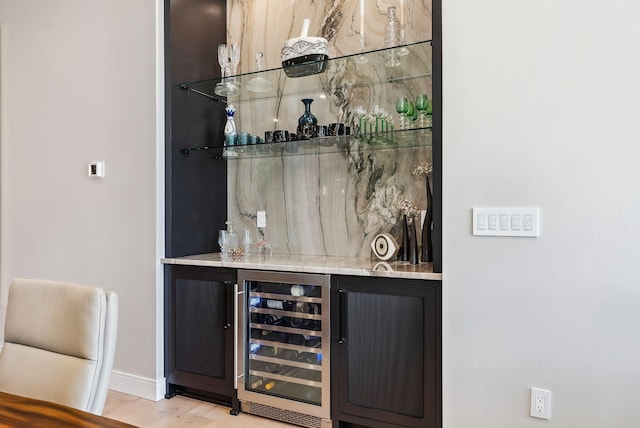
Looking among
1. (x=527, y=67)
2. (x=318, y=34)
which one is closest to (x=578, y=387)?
(x=527, y=67)

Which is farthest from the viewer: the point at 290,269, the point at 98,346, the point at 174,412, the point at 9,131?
the point at 9,131

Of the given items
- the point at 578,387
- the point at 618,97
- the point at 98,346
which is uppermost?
the point at 618,97

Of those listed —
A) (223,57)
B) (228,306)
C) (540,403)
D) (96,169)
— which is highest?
(223,57)

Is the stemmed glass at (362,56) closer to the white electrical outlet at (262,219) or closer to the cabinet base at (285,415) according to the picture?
the white electrical outlet at (262,219)

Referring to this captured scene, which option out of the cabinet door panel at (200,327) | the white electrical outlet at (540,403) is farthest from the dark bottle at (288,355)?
the white electrical outlet at (540,403)

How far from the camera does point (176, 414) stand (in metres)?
2.53

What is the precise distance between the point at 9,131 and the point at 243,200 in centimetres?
192

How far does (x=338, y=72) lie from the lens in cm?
285

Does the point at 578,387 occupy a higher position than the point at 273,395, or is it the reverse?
the point at 578,387

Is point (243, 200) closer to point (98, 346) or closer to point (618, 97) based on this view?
point (98, 346)

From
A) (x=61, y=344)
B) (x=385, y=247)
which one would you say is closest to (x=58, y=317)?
(x=61, y=344)

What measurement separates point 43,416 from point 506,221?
1744mm

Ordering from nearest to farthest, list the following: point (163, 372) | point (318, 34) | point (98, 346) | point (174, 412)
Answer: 1. point (98, 346)
2. point (174, 412)
3. point (163, 372)
4. point (318, 34)

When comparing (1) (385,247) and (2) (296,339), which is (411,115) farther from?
(2) (296,339)
